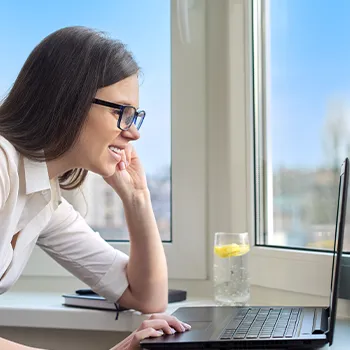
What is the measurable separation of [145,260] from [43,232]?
26 centimetres

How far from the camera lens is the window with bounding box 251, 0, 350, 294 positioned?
62.5 inches

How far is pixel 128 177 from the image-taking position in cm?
165

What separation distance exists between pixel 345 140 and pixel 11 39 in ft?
3.54

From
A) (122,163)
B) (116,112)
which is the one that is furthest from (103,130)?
(122,163)

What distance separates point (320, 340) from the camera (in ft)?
3.36

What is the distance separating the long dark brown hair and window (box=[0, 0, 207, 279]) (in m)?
0.52

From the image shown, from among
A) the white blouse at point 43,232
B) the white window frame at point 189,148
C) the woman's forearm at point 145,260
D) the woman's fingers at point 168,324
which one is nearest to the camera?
the woman's fingers at point 168,324

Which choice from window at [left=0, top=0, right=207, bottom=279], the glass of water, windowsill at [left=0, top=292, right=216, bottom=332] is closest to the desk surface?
windowsill at [left=0, top=292, right=216, bottom=332]

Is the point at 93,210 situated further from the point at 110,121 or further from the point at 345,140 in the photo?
the point at 345,140

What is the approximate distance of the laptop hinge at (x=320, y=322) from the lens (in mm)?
1081

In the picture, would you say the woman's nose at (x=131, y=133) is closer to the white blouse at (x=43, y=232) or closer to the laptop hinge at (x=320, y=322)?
the white blouse at (x=43, y=232)

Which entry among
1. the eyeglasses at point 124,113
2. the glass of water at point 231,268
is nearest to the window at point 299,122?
the glass of water at point 231,268

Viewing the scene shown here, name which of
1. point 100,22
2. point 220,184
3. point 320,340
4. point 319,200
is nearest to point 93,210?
point 220,184

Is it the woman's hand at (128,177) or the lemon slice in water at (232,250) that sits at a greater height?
the woman's hand at (128,177)
